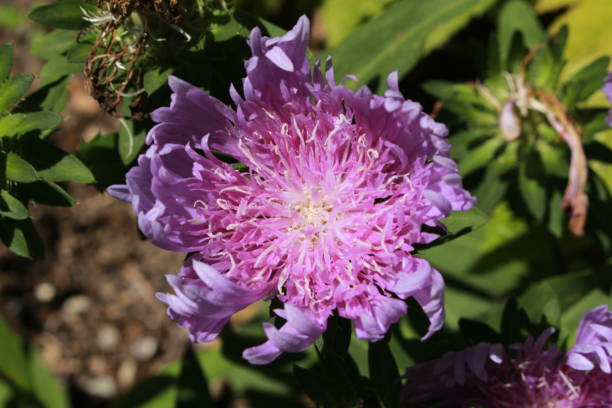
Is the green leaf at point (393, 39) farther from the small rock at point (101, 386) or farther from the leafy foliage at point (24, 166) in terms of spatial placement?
the small rock at point (101, 386)

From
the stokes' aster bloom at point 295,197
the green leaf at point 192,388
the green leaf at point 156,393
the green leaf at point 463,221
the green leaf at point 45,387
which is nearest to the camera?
the stokes' aster bloom at point 295,197

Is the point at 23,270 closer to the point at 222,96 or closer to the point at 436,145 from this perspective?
the point at 222,96

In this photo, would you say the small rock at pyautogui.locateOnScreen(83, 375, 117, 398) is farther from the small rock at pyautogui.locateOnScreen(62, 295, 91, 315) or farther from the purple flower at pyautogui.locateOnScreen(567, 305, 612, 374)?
the purple flower at pyautogui.locateOnScreen(567, 305, 612, 374)

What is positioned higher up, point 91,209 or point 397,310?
point 397,310

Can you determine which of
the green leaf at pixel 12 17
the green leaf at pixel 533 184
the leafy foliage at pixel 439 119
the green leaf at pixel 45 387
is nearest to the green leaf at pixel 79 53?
the leafy foliage at pixel 439 119

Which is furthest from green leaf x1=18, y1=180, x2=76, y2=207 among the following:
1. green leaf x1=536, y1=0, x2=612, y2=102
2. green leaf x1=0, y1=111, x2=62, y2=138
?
green leaf x1=536, y1=0, x2=612, y2=102

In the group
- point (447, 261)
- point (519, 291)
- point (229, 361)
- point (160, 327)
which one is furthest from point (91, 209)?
point (519, 291)
